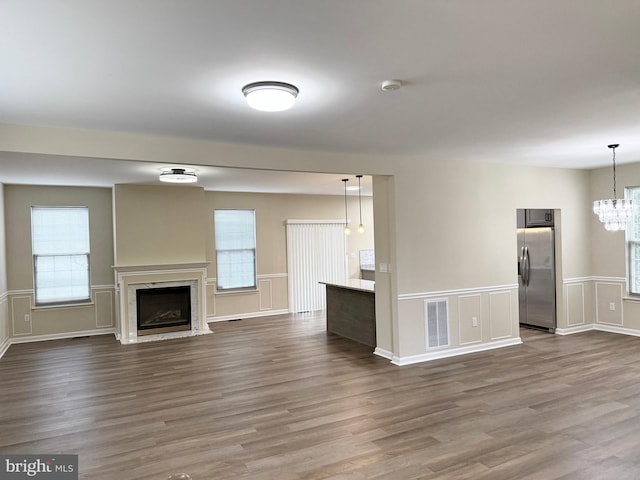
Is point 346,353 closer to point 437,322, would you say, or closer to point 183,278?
point 437,322

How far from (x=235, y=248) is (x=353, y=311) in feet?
10.6

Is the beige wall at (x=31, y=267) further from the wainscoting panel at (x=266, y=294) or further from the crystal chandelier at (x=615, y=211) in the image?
the crystal chandelier at (x=615, y=211)

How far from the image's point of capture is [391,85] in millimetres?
2656

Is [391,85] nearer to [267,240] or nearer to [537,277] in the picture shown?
[537,277]

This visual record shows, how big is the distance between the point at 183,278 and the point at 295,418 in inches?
169

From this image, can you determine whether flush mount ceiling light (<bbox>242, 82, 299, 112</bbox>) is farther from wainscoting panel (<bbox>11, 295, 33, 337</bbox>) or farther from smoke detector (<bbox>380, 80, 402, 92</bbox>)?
wainscoting panel (<bbox>11, 295, 33, 337</bbox>)

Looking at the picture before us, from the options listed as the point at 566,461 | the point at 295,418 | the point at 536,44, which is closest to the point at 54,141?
the point at 295,418

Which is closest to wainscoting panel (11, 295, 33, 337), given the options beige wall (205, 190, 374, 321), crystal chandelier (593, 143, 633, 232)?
beige wall (205, 190, 374, 321)

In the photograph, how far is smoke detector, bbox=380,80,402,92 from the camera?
263 cm

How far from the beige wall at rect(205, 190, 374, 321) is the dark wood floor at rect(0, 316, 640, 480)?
93.9 inches

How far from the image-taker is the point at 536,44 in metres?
2.17

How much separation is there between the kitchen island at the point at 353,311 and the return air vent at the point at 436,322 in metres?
0.79

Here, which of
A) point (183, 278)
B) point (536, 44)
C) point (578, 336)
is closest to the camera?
point (536, 44)

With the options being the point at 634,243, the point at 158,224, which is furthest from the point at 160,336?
the point at 634,243
